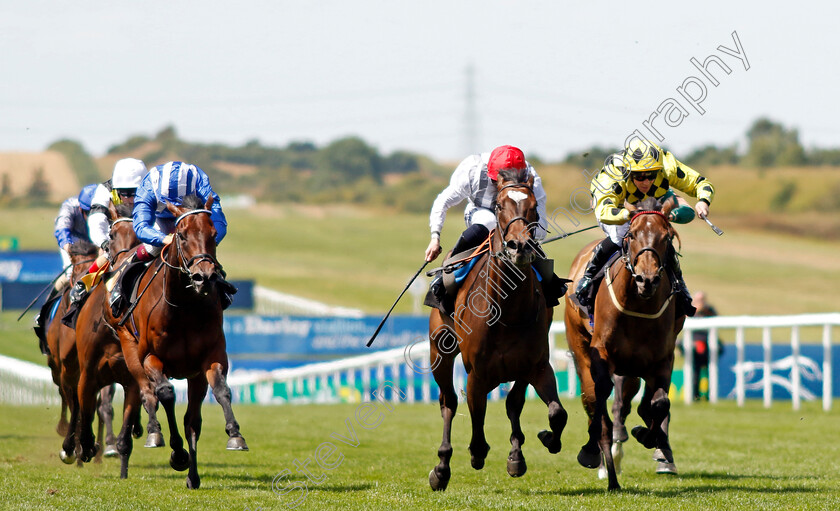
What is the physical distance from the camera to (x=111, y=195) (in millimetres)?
9602

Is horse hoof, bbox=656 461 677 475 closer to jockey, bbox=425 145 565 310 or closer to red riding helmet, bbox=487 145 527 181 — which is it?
jockey, bbox=425 145 565 310

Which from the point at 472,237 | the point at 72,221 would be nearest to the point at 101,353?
the point at 72,221

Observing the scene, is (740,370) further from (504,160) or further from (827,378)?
(504,160)

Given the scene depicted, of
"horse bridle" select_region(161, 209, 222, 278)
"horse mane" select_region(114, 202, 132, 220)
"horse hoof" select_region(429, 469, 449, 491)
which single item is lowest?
"horse hoof" select_region(429, 469, 449, 491)

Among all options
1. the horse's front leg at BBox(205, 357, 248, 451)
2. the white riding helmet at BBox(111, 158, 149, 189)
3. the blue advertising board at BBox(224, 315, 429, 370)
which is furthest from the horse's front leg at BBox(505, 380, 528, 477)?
the blue advertising board at BBox(224, 315, 429, 370)

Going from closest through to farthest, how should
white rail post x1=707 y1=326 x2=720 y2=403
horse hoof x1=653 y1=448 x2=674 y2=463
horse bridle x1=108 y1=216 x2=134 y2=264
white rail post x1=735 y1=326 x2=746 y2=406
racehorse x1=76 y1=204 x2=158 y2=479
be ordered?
horse hoof x1=653 y1=448 x2=674 y2=463
racehorse x1=76 y1=204 x2=158 y2=479
horse bridle x1=108 y1=216 x2=134 y2=264
white rail post x1=735 y1=326 x2=746 y2=406
white rail post x1=707 y1=326 x2=720 y2=403

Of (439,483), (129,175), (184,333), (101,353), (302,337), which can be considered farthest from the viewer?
(302,337)

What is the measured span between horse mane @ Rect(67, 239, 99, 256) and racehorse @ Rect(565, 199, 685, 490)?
16.8ft

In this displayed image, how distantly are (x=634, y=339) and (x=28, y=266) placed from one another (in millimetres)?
32928

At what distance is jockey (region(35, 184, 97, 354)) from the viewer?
1061 centimetres

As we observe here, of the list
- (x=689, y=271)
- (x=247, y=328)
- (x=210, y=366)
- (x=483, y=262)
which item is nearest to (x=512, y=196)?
(x=483, y=262)

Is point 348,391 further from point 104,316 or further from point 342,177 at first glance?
point 342,177

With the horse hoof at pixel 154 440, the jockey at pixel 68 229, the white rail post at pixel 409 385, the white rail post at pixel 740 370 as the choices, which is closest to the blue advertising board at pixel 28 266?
the white rail post at pixel 409 385

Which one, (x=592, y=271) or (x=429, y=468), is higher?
(x=592, y=271)
